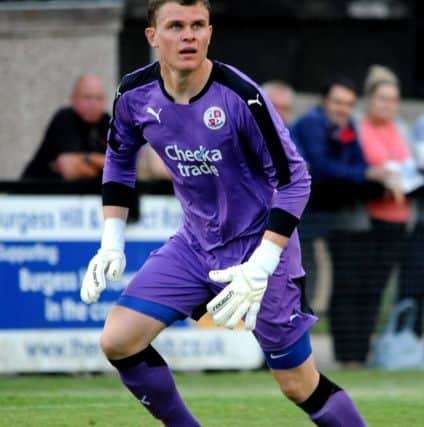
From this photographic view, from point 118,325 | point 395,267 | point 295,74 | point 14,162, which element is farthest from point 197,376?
point 295,74

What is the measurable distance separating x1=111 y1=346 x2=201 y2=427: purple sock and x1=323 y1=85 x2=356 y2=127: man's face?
4.68 meters

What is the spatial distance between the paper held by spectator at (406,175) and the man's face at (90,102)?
2.17 metres

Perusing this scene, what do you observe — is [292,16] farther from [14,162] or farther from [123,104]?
[123,104]

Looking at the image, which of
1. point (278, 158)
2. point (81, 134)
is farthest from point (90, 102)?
point (278, 158)

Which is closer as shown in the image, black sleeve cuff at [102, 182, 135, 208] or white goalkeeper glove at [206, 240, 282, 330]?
white goalkeeper glove at [206, 240, 282, 330]

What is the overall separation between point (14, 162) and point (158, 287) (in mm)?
7273

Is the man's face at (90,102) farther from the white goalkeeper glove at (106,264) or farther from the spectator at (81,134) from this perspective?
the white goalkeeper glove at (106,264)

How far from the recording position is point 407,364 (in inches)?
453

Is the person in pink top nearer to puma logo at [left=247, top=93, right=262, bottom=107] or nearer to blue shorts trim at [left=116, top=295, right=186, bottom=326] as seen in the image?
blue shorts trim at [left=116, top=295, right=186, bottom=326]

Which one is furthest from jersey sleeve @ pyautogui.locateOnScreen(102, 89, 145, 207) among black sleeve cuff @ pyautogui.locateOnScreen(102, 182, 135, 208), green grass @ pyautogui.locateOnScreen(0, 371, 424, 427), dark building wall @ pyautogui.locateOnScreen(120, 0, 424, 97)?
dark building wall @ pyautogui.locateOnScreen(120, 0, 424, 97)

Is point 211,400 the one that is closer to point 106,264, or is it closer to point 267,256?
point 106,264

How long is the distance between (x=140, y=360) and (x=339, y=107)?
4.85 metres

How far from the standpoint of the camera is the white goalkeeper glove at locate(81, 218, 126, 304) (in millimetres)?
6949

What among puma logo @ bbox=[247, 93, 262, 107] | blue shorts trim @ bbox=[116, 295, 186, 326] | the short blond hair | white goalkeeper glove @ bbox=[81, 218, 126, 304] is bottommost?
blue shorts trim @ bbox=[116, 295, 186, 326]
